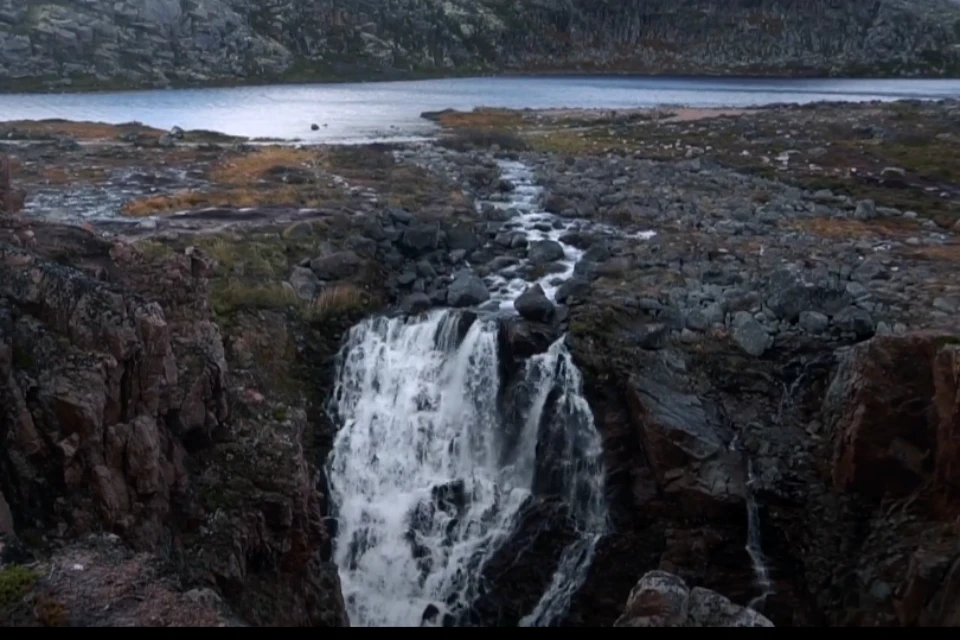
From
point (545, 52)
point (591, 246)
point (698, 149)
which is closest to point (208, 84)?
point (545, 52)

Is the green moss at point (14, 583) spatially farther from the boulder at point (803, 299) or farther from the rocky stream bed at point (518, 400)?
the boulder at point (803, 299)

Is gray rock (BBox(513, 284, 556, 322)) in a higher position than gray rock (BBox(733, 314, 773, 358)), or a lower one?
higher

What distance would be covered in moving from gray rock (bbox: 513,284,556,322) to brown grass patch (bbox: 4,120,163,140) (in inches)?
1885

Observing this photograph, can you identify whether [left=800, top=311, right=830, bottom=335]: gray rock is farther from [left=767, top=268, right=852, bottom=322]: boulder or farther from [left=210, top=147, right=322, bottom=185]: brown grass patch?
[left=210, top=147, right=322, bottom=185]: brown grass patch

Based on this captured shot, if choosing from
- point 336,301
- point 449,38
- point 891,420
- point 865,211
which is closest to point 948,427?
point 891,420

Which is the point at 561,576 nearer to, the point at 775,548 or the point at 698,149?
the point at 775,548

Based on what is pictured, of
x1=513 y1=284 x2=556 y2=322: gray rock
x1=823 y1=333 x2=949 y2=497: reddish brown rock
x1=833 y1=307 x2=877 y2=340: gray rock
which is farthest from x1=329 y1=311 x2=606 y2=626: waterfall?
x1=833 y1=307 x2=877 y2=340: gray rock

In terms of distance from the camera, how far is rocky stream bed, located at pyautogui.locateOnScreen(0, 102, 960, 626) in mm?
16578

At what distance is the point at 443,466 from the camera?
80.0ft

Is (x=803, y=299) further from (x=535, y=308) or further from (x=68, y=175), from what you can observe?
(x=68, y=175)

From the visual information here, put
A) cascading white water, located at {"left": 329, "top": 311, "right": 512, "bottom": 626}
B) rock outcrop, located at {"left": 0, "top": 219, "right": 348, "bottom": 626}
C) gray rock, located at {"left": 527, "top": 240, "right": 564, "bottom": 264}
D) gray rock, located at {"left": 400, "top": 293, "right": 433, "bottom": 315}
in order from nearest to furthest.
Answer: rock outcrop, located at {"left": 0, "top": 219, "right": 348, "bottom": 626} → cascading white water, located at {"left": 329, "top": 311, "right": 512, "bottom": 626} → gray rock, located at {"left": 400, "top": 293, "right": 433, "bottom": 315} → gray rock, located at {"left": 527, "top": 240, "right": 564, "bottom": 264}

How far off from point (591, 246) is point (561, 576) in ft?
47.1

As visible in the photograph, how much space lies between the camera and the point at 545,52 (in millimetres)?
177125

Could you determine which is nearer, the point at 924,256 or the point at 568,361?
the point at 568,361
